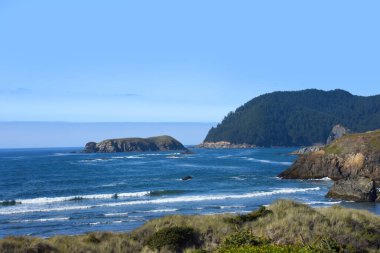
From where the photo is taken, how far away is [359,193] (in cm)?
5106

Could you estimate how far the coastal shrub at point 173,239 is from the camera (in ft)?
66.5

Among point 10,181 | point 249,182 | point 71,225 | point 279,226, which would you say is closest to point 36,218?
point 71,225

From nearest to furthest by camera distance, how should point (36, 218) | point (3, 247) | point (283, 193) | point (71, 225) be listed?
point (3, 247) → point (71, 225) → point (36, 218) → point (283, 193)

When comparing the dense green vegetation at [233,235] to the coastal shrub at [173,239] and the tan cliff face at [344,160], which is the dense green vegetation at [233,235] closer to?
the coastal shrub at [173,239]

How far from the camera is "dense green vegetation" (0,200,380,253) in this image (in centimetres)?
1928

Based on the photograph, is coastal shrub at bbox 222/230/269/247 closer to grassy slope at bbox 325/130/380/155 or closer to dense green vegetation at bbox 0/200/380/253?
→ dense green vegetation at bbox 0/200/380/253

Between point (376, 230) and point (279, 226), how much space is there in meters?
5.03

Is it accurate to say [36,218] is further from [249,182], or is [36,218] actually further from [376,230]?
[249,182]

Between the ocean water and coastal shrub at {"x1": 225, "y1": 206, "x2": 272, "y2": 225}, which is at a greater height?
coastal shrub at {"x1": 225, "y1": 206, "x2": 272, "y2": 225}

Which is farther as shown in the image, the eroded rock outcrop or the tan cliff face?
the tan cliff face

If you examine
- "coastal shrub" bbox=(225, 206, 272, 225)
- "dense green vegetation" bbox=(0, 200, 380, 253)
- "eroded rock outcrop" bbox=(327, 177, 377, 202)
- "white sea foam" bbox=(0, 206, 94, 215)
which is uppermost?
"coastal shrub" bbox=(225, 206, 272, 225)

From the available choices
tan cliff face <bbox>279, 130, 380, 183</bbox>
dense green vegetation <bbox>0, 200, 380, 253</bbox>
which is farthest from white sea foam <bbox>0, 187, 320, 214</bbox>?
dense green vegetation <bbox>0, 200, 380, 253</bbox>

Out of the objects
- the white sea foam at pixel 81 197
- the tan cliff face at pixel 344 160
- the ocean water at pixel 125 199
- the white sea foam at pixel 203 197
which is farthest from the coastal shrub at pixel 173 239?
the tan cliff face at pixel 344 160

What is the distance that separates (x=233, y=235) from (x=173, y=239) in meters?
2.84
